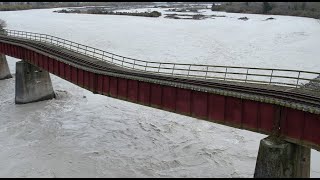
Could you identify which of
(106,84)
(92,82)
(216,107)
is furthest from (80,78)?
(216,107)

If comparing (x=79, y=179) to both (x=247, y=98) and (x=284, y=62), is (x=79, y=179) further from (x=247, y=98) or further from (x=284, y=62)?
(x=284, y=62)

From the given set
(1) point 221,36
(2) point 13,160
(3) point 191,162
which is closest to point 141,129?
(3) point 191,162

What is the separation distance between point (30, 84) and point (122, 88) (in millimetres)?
15800

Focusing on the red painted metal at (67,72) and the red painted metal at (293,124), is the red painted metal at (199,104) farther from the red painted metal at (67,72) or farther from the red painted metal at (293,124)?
the red painted metal at (67,72)

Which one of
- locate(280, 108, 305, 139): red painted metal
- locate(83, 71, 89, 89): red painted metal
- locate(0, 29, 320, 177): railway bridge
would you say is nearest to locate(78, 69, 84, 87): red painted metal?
locate(0, 29, 320, 177): railway bridge

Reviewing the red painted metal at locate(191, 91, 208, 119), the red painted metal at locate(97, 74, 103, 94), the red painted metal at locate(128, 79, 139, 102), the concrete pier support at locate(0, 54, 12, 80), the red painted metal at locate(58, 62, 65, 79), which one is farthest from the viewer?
the concrete pier support at locate(0, 54, 12, 80)

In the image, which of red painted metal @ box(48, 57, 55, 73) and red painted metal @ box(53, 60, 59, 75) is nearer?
red painted metal @ box(53, 60, 59, 75)

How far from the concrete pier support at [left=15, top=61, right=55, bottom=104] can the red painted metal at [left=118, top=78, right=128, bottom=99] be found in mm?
Answer: 15316

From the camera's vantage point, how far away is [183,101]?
78.9 feet

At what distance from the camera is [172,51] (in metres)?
64.4

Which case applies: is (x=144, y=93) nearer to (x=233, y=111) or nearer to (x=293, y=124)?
(x=233, y=111)

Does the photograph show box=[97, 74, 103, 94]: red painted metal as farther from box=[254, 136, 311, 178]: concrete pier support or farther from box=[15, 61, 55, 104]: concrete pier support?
box=[254, 136, 311, 178]: concrete pier support

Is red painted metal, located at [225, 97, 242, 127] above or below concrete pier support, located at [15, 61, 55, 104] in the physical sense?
above

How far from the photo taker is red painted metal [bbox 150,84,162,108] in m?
25.3
